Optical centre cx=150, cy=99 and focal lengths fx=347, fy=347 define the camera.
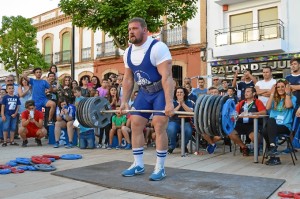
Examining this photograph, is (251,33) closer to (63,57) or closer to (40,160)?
(40,160)

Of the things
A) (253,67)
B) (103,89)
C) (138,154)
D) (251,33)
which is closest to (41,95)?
(103,89)

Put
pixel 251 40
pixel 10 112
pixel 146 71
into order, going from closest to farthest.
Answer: pixel 146 71 → pixel 10 112 → pixel 251 40

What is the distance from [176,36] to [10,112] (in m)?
10.9

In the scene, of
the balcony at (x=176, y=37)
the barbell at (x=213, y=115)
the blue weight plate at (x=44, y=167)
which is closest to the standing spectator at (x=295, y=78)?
the barbell at (x=213, y=115)

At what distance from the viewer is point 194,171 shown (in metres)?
4.65

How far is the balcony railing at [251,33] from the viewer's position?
14703mm

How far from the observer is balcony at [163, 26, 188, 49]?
669 inches

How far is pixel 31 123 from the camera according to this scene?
7.68 meters

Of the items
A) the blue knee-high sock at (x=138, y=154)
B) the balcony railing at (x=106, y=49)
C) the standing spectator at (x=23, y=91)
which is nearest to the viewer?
the blue knee-high sock at (x=138, y=154)

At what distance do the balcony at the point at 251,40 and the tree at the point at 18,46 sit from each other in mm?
10149

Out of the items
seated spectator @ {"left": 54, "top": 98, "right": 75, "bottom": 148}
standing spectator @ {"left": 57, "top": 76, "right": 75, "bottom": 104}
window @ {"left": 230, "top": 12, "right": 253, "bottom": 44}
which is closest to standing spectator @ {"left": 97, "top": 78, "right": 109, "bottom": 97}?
standing spectator @ {"left": 57, "top": 76, "right": 75, "bottom": 104}

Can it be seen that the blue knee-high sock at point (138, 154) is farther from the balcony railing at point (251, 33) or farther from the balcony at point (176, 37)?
the balcony at point (176, 37)

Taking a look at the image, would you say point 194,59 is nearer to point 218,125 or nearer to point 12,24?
point 12,24

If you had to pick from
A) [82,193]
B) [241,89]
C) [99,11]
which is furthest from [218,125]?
[99,11]
